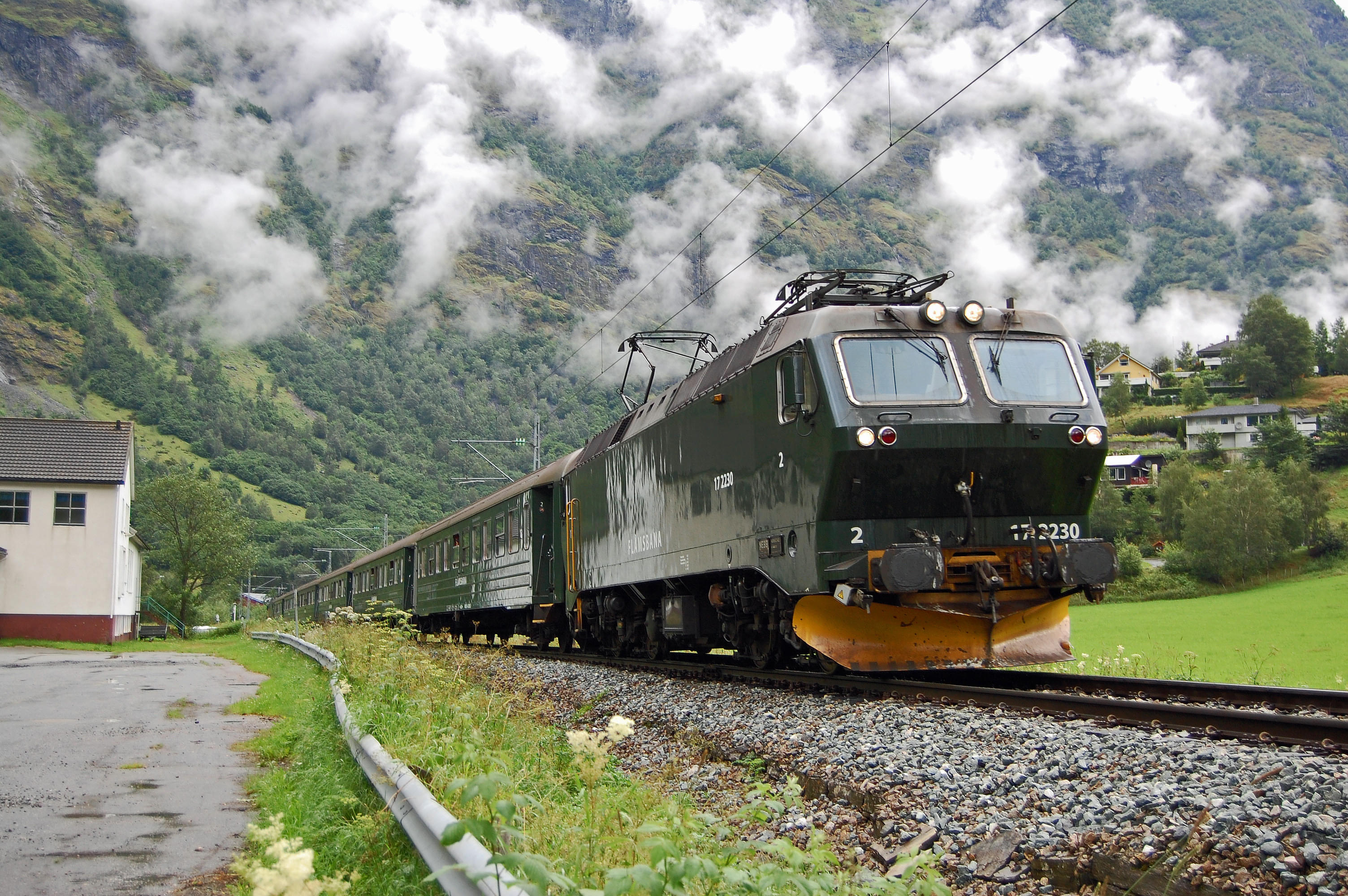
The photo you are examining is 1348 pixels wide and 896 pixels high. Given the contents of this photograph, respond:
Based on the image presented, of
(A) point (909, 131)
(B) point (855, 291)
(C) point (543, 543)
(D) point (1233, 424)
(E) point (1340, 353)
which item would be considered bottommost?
(C) point (543, 543)

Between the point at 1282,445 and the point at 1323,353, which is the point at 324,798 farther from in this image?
the point at 1323,353

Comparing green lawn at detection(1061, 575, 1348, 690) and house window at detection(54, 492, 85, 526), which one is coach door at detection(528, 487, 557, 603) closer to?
green lawn at detection(1061, 575, 1348, 690)

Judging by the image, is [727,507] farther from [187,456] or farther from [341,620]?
[187,456]

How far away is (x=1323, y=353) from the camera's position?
150 metres

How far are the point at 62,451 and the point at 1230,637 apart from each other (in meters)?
37.3

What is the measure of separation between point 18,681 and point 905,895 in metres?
17.9

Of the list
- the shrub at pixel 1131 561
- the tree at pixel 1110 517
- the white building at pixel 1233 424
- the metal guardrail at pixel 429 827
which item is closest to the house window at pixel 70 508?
the metal guardrail at pixel 429 827

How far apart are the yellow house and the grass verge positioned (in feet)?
500

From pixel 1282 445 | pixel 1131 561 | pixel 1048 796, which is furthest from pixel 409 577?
pixel 1282 445

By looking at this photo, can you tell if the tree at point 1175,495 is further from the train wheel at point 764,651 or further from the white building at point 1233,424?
the train wheel at point 764,651

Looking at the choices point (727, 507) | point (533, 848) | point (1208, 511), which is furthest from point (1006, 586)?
point (1208, 511)

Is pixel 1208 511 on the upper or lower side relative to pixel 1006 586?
upper

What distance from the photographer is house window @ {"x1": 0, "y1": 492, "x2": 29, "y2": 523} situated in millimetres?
36781

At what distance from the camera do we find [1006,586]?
9.75 metres
